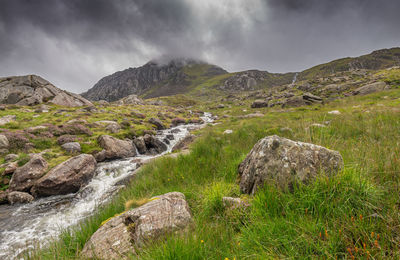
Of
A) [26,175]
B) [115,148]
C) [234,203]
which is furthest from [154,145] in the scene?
[234,203]

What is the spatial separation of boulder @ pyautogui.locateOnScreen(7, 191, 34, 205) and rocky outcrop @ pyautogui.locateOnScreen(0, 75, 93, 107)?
38.4 meters

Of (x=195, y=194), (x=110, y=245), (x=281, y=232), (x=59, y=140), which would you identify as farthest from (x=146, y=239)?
(x=59, y=140)

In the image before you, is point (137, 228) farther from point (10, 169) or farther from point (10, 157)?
point (10, 157)

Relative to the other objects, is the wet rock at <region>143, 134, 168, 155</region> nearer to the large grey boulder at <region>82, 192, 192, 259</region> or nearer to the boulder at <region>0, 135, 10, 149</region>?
the boulder at <region>0, 135, 10, 149</region>

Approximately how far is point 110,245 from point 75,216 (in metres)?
6.15

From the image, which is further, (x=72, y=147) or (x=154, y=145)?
(x=154, y=145)

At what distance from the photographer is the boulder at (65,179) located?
8.15m

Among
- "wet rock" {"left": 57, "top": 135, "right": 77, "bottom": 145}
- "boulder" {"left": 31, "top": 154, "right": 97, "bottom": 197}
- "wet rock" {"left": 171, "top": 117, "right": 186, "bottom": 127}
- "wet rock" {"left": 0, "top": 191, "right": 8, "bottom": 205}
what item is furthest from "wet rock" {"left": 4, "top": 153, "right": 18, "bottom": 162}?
"wet rock" {"left": 171, "top": 117, "right": 186, "bottom": 127}

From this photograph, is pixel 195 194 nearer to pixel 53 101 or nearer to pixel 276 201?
pixel 276 201

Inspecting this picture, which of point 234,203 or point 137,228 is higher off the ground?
point 234,203

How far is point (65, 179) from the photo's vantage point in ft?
27.9

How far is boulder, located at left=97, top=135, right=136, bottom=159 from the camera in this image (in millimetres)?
13761

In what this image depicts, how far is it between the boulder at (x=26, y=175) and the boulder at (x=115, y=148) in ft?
15.4

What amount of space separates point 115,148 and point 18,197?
22.7 ft
